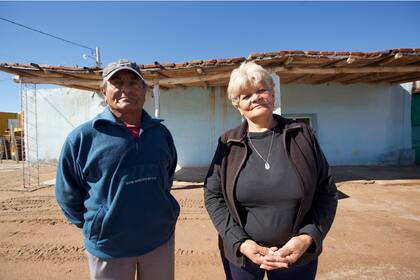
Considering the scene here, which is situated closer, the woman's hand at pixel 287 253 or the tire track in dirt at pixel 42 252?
the woman's hand at pixel 287 253

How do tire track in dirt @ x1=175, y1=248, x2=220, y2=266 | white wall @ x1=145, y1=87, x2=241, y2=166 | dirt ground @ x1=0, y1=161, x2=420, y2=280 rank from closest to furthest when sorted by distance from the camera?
dirt ground @ x1=0, y1=161, x2=420, y2=280 → tire track in dirt @ x1=175, y1=248, x2=220, y2=266 → white wall @ x1=145, y1=87, x2=241, y2=166

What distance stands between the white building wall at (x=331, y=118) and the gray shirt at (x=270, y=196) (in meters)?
7.35

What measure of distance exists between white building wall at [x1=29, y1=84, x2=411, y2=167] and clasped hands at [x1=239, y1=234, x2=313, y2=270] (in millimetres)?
7437

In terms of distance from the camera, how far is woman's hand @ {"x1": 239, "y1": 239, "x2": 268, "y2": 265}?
1.36 m

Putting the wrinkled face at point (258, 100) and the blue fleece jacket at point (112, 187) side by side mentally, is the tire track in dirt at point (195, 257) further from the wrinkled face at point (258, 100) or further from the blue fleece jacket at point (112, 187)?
the wrinkled face at point (258, 100)

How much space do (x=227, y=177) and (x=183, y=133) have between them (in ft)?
24.4

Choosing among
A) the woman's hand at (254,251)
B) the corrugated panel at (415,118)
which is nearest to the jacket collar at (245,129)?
the woman's hand at (254,251)

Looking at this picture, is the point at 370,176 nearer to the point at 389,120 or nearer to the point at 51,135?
the point at 389,120

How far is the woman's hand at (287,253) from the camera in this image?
1.33 meters

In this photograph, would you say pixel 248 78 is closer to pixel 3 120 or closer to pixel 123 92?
pixel 123 92

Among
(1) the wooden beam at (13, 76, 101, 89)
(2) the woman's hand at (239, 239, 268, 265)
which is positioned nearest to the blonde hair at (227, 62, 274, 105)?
(2) the woman's hand at (239, 239, 268, 265)

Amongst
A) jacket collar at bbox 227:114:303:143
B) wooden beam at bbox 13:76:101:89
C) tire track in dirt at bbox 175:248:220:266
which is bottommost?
tire track in dirt at bbox 175:248:220:266

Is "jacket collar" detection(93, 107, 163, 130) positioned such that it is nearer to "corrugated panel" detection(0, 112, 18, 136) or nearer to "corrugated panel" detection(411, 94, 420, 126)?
"corrugated panel" detection(411, 94, 420, 126)

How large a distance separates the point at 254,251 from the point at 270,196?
30cm
